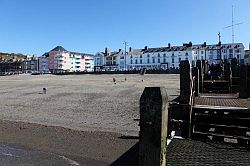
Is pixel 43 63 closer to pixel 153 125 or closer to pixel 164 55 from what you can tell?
pixel 164 55

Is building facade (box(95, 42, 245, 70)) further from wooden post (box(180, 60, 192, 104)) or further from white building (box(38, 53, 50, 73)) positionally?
wooden post (box(180, 60, 192, 104))

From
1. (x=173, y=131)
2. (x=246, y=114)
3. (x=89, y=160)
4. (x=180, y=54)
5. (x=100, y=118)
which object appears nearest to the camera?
(x=246, y=114)

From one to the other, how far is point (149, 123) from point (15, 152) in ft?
19.8

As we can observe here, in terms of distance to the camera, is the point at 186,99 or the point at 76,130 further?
the point at 76,130

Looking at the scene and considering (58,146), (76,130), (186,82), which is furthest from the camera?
(76,130)

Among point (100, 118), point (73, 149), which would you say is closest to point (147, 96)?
point (73, 149)

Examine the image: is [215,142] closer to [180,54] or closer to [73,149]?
[73,149]

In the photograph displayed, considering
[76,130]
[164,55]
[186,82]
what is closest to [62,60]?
[164,55]

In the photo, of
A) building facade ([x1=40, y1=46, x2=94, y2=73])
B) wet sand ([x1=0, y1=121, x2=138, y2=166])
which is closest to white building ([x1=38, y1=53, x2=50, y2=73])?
building facade ([x1=40, y1=46, x2=94, y2=73])

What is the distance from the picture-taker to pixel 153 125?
4391 mm

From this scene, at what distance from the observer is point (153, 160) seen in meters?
4.47

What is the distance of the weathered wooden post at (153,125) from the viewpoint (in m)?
4.32

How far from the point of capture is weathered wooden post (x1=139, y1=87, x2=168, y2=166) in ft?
14.2

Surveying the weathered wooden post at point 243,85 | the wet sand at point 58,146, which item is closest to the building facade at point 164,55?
the weathered wooden post at point 243,85
